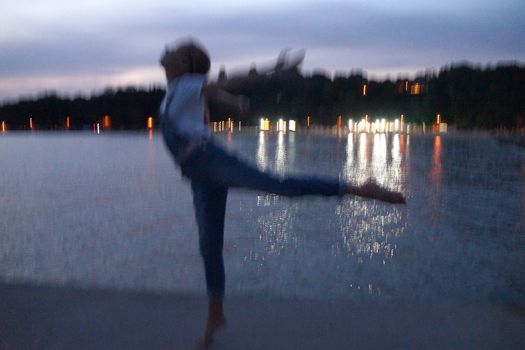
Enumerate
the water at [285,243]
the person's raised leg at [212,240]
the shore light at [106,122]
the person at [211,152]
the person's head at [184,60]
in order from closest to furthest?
1. the person at [211,152]
2. the person's head at [184,60]
3. the person's raised leg at [212,240]
4. the water at [285,243]
5. the shore light at [106,122]

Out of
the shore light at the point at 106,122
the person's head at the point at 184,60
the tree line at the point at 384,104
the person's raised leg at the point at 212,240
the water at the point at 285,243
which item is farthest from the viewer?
the shore light at the point at 106,122

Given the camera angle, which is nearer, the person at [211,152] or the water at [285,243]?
the person at [211,152]

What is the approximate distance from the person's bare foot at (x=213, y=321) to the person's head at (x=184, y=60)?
4.13 ft

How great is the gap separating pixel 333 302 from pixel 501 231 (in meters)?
4.57

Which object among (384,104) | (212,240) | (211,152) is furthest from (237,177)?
(384,104)

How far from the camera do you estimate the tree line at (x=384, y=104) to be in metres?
78.0

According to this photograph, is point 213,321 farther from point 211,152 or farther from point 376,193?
point 376,193

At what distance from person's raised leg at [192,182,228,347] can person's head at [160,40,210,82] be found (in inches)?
22.7

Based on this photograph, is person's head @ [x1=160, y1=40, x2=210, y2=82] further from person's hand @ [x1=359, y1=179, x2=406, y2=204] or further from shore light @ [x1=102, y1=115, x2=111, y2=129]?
shore light @ [x1=102, y1=115, x2=111, y2=129]

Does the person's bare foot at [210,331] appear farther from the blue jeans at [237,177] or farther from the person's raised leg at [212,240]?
the blue jeans at [237,177]

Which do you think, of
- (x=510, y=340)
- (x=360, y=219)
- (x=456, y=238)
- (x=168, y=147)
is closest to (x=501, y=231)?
(x=456, y=238)

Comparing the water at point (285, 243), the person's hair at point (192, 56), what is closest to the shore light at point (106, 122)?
the water at point (285, 243)

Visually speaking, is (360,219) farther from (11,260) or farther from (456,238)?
(11,260)

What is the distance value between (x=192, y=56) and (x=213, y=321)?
56.3 inches
